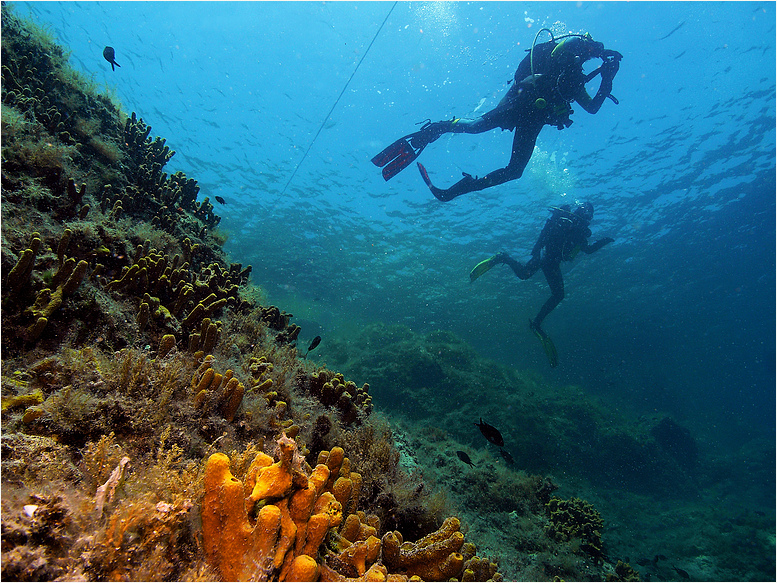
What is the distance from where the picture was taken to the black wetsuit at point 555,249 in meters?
13.5

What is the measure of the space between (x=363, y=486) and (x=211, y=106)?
23749mm

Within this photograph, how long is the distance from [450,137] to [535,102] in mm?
12769

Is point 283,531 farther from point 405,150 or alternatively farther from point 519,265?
point 519,265

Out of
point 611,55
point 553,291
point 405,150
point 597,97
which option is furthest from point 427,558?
point 553,291

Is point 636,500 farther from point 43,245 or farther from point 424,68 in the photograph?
point 424,68

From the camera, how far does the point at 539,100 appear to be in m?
7.46

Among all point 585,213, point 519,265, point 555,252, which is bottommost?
point 519,265

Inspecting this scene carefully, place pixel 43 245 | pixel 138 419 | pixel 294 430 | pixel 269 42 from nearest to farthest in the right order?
pixel 138 419 → pixel 294 430 → pixel 43 245 → pixel 269 42

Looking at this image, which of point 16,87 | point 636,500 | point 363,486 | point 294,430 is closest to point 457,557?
point 363,486

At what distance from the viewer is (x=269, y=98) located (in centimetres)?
1920

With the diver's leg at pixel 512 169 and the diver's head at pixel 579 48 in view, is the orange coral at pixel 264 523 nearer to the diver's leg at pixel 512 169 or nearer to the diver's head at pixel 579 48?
the diver's leg at pixel 512 169

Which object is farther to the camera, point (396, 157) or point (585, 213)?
point (585, 213)

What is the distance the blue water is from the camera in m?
15.8

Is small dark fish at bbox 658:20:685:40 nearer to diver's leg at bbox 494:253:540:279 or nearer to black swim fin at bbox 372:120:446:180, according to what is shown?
diver's leg at bbox 494:253:540:279
